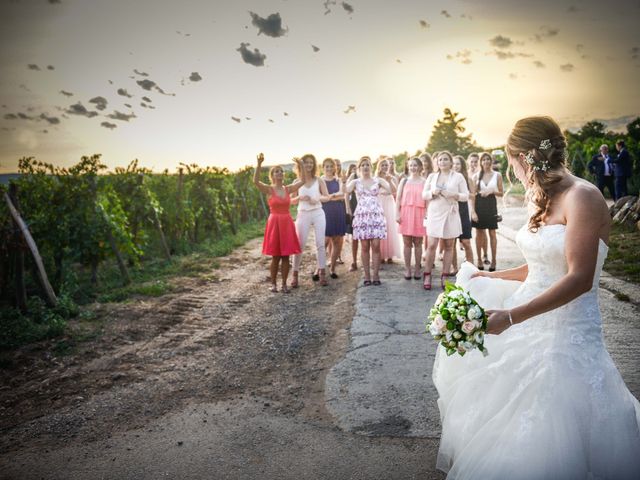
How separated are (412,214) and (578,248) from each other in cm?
550

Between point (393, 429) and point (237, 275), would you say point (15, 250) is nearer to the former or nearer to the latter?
point (237, 275)

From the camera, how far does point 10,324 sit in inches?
209

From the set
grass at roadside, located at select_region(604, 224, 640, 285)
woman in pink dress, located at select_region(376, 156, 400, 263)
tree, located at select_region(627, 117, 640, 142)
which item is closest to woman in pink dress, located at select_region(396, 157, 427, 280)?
woman in pink dress, located at select_region(376, 156, 400, 263)

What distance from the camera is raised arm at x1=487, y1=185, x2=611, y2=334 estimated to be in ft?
5.79

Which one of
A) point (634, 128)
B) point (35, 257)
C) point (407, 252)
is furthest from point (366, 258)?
point (634, 128)

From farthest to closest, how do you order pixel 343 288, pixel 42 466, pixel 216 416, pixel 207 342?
pixel 343 288 → pixel 207 342 → pixel 216 416 → pixel 42 466

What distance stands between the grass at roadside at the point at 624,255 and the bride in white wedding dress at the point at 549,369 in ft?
17.0

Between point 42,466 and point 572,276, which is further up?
point 572,276

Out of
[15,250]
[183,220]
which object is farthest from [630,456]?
[183,220]

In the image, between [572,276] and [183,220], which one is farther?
[183,220]

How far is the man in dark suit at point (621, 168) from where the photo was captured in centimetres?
1322

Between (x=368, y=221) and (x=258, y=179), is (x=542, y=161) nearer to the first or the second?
(x=368, y=221)

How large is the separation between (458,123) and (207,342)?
67.0 metres

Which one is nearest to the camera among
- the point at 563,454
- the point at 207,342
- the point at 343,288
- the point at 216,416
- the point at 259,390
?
the point at 563,454
